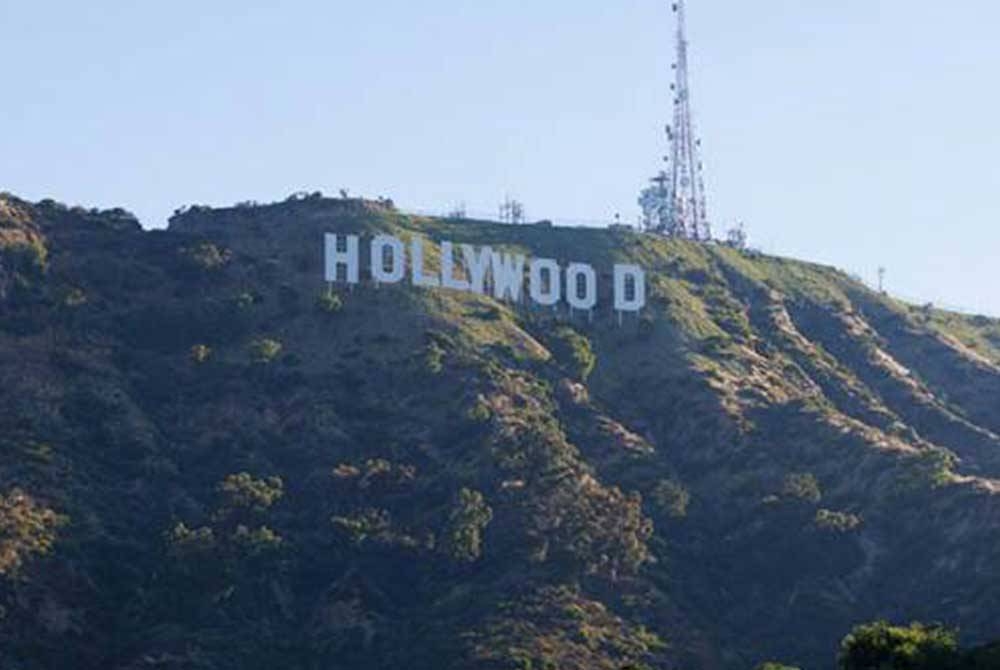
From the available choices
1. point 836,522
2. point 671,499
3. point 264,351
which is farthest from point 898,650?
point 264,351

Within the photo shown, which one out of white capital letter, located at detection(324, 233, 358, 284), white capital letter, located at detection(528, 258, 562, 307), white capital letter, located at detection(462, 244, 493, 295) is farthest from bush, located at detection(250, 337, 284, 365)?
white capital letter, located at detection(528, 258, 562, 307)

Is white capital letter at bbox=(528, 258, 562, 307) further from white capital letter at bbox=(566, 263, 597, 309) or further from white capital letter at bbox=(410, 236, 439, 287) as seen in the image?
white capital letter at bbox=(410, 236, 439, 287)

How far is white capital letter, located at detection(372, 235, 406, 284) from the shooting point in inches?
7338

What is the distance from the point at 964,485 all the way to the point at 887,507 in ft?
19.0

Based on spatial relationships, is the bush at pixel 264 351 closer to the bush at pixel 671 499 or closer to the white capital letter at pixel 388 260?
the white capital letter at pixel 388 260

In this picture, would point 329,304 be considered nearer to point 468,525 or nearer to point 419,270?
point 419,270

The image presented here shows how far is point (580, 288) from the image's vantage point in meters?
200

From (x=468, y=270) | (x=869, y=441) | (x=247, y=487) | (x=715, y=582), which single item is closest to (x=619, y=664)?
(x=715, y=582)

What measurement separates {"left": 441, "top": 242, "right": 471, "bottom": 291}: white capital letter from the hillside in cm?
149

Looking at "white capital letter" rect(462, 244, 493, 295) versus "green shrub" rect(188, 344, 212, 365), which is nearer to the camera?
"green shrub" rect(188, 344, 212, 365)

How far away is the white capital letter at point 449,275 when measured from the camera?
623 ft

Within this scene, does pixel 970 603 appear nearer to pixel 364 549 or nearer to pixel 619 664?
pixel 619 664

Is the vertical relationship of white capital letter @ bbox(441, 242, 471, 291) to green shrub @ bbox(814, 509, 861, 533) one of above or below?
above

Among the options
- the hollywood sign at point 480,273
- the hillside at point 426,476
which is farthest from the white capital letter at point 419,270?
the hillside at point 426,476
